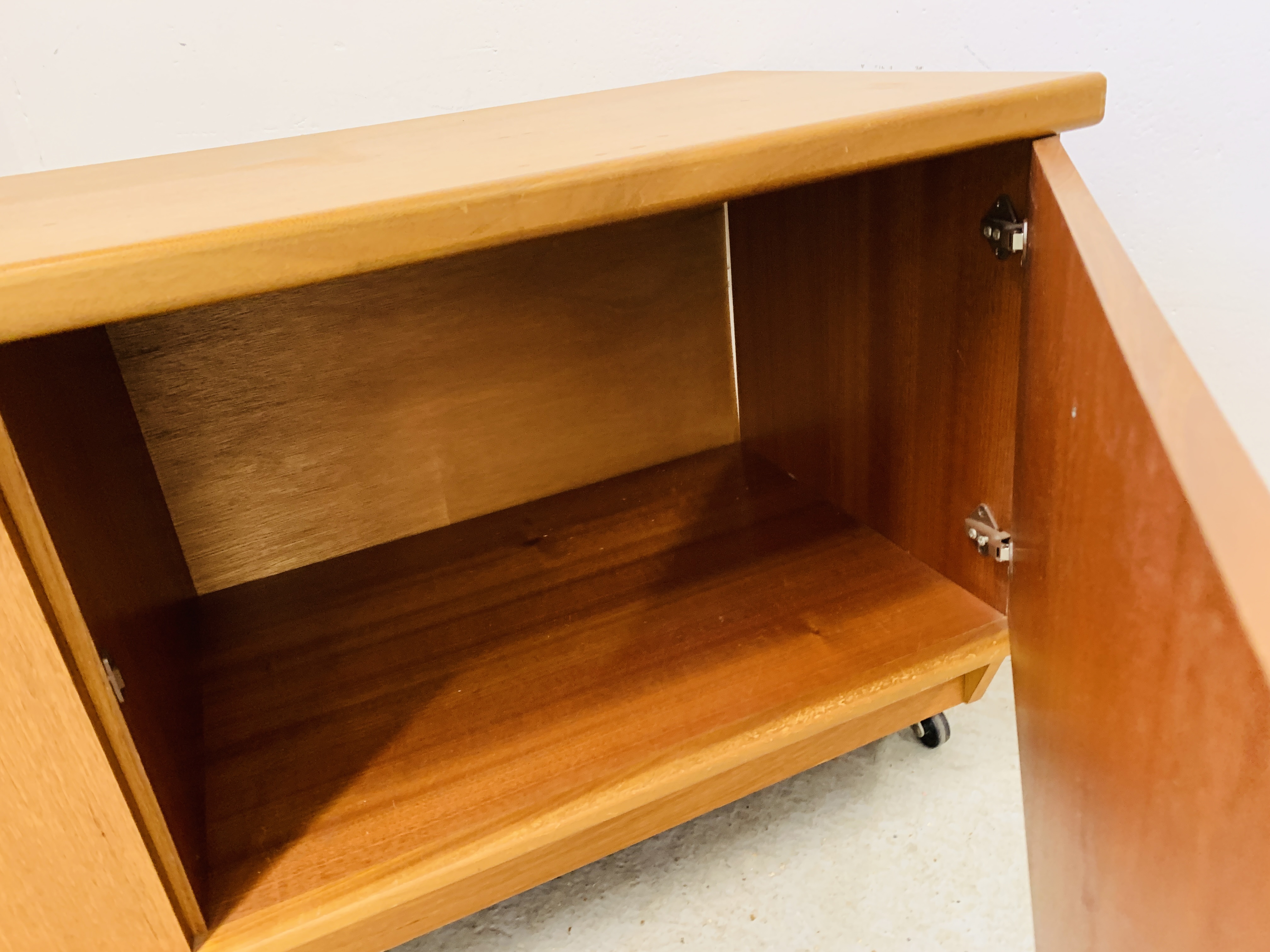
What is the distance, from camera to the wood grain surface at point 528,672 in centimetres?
47

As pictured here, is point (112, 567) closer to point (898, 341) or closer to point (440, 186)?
point (440, 186)

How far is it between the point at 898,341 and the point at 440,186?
0.35 metres

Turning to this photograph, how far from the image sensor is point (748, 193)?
0.41m

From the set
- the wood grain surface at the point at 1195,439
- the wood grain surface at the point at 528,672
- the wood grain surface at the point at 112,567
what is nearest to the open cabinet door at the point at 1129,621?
the wood grain surface at the point at 1195,439

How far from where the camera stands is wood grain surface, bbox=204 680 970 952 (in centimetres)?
42

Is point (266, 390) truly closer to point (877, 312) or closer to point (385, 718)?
point (385, 718)

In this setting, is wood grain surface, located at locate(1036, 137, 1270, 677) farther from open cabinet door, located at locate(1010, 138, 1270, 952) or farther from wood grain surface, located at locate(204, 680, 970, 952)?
wood grain surface, located at locate(204, 680, 970, 952)

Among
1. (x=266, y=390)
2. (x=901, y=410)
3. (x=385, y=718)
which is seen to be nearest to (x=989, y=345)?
(x=901, y=410)

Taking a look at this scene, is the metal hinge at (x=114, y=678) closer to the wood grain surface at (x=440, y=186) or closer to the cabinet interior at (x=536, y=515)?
the cabinet interior at (x=536, y=515)

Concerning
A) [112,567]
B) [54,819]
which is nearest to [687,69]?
[112,567]

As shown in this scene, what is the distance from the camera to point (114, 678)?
1.25ft

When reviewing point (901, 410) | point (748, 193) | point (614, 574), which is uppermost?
point (748, 193)

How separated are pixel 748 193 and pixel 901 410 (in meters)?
0.27

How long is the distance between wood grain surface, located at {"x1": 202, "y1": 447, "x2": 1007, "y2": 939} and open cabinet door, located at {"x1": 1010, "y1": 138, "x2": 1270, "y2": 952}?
4.8 inches
